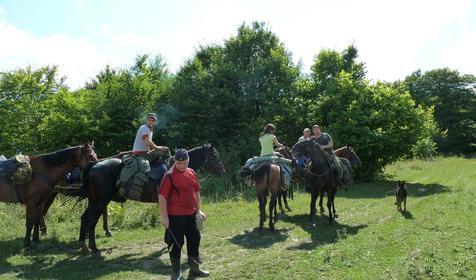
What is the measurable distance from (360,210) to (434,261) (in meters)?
7.23

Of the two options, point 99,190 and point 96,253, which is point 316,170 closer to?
point 99,190

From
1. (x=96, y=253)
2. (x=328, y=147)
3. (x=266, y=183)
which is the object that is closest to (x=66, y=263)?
(x=96, y=253)

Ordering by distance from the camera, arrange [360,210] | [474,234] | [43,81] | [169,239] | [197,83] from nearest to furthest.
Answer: [169,239], [474,234], [360,210], [197,83], [43,81]

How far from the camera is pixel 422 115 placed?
26.5 metres

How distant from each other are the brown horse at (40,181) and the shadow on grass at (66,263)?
505 millimetres

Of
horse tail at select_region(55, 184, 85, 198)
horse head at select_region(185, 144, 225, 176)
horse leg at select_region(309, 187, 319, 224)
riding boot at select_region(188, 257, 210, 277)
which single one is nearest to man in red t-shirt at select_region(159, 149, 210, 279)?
riding boot at select_region(188, 257, 210, 277)

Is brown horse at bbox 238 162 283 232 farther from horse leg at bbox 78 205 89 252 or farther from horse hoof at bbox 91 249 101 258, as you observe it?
horse leg at bbox 78 205 89 252

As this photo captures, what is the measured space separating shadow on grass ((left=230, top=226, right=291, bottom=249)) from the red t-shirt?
3455 mm

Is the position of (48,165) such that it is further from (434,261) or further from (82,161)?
(434,261)

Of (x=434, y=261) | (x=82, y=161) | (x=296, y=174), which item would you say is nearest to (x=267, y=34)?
(x=296, y=174)

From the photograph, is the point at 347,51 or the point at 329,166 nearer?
the point at 329,166

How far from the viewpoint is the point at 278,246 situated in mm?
9531

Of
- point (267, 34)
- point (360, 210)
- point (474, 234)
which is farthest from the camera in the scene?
point (267, 34)

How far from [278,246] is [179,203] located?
380 cm
